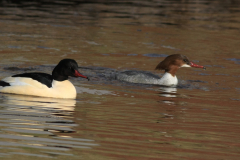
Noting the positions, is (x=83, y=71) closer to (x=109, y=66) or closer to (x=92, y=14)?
(x=109, y=66)

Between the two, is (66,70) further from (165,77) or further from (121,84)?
(165,77)

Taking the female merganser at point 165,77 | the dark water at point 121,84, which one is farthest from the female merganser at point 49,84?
the female merganser at point 165,77

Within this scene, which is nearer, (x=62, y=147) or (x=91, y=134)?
(x=62, y=147)

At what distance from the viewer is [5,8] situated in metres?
28.8

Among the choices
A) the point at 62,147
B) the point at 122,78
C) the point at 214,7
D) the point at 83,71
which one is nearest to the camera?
the point at 62,147

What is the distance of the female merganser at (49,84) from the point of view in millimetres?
10992

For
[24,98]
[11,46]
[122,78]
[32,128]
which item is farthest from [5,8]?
[32,128]

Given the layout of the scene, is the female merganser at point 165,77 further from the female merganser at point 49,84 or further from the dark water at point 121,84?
the female merganser at point 49,84

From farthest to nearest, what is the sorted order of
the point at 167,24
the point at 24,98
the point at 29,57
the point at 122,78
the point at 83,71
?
the point at 167,24, the point at 29,57, the point at 83,71, the point at 122,78, the point at 24,98

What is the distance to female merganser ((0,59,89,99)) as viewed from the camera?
36.1 ft

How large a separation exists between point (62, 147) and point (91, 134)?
0.87 m

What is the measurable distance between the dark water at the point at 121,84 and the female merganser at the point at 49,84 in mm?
241

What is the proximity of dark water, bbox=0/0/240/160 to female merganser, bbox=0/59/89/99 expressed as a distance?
241 mm

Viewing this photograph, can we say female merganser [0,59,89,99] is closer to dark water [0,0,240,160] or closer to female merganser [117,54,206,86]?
dark water [0,0,240,160]
